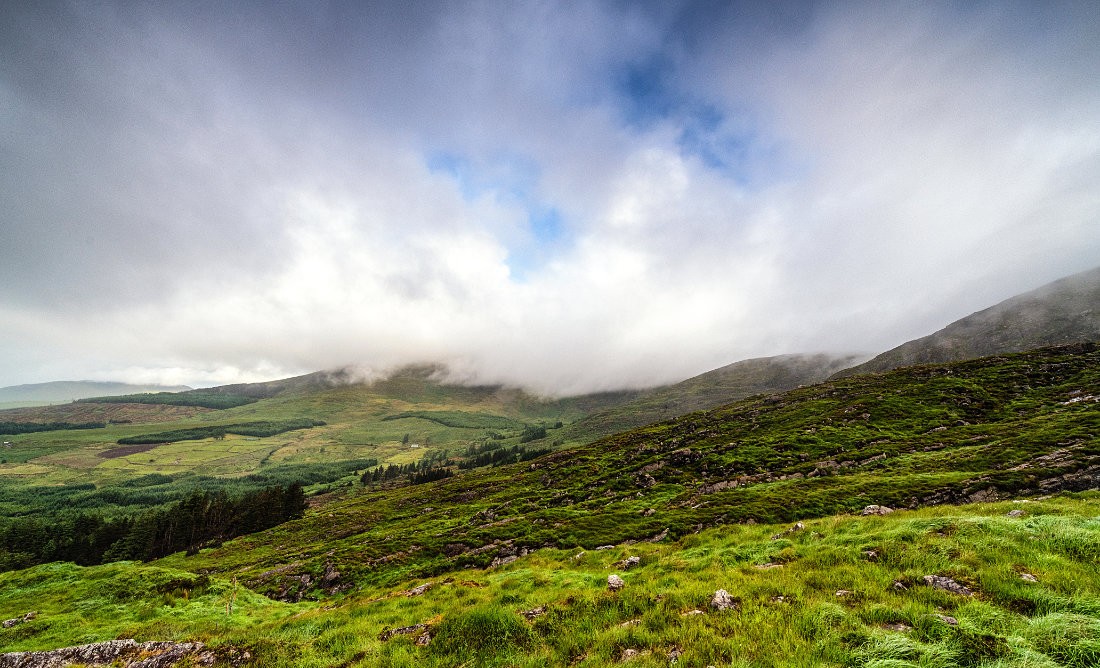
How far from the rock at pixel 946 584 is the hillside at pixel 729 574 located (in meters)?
0.06

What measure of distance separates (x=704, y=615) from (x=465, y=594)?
37.6 feet

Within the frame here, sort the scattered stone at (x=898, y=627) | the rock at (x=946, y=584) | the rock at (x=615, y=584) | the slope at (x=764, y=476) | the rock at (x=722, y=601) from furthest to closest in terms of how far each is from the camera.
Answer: the slope at (x=764, y=476), the rock at (x=615, y=584), the rock at (x=722, y=601), the rock at (x=946, y=584), the scattered stone at (x=898, y=627)

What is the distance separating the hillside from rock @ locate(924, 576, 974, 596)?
65 mm

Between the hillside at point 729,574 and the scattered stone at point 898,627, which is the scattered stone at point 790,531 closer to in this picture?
the hillside at point 729,574

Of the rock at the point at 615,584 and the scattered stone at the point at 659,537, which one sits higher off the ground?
the rock at the point at 615,584

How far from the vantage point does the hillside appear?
7.96m

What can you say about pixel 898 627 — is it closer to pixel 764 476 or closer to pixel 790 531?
pixel 790 531

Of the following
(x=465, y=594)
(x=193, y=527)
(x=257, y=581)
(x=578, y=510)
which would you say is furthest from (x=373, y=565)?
(x=193, y=527)

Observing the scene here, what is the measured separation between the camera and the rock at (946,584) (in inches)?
363

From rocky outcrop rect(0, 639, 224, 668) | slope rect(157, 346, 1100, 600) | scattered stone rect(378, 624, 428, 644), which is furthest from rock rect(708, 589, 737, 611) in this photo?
slope rect(157, 346, 1100, 600)

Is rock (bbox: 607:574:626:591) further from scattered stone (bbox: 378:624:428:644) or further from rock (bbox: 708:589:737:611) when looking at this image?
scattered stone (bbox: 378:624:428:644)

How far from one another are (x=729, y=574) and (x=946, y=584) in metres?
5.66

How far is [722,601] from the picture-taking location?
10.4m

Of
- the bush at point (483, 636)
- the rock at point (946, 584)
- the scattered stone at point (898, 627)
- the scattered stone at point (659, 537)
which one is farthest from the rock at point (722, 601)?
the scattered stone at point (659, 537)
